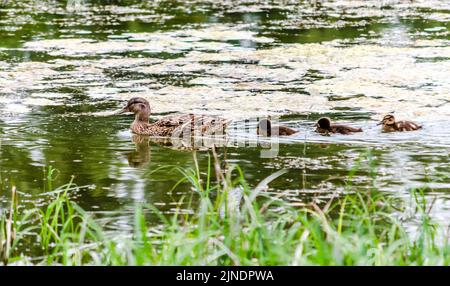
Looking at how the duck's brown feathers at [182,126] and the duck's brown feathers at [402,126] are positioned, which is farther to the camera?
the duck's brown feathers at [182,126]

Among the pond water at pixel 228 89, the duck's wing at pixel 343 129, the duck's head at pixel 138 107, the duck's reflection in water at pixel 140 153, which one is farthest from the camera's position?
the duck's head at pixel 138 107

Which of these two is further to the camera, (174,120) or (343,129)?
Result: (174,120)

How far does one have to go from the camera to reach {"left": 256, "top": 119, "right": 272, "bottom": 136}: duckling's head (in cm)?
843

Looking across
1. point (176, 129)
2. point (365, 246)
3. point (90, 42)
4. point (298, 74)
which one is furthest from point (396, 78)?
point (365, 246)

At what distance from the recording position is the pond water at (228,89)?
21.9 ft

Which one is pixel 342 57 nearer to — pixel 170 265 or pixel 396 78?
pixel 396 78

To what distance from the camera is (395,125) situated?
842 cm

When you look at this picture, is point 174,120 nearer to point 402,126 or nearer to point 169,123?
point 169,123

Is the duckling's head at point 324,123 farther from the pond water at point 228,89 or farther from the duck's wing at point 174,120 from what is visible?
the duck's wing at point 174,120

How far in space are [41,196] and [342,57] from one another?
6.71m

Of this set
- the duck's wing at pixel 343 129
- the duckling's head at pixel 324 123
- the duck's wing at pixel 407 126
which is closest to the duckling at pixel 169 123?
the duckling's head at pixel 324 123

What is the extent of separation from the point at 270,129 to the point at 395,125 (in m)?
1.09

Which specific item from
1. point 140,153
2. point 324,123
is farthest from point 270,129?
point 140,153

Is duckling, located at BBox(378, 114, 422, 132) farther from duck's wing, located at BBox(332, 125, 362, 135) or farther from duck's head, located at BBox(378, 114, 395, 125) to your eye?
duck's wing, located at BBox(332, 125, 362, 135)
